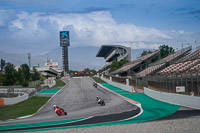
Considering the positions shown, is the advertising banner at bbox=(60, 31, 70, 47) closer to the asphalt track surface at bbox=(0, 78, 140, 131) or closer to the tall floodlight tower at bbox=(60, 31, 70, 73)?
the tall floodlight tower at bbox=(60, 31, 70, 73)

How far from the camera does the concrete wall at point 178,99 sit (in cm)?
1944

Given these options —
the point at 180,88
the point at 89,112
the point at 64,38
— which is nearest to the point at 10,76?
the point at 89,112

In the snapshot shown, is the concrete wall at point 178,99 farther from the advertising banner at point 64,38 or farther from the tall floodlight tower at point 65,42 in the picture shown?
the tall floodlight tower at point 65,42

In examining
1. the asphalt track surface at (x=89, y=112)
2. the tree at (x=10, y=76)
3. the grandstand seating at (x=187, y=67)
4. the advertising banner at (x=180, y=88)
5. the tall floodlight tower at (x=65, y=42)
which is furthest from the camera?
the tall floodlight tower at (x=65, y=42)

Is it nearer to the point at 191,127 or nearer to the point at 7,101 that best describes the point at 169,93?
the point at 191,127

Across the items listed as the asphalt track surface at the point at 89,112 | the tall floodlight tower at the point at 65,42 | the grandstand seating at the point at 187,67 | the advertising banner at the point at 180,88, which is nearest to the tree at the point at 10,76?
the asphalt track surface at the point at 89,112

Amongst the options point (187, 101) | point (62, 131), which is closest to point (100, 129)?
point (62, 131)

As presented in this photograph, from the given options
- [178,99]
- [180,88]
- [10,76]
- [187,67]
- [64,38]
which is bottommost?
[178,99]

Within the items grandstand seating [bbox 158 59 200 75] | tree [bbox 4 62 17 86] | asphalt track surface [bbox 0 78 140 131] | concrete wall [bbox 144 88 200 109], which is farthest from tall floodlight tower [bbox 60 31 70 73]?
concrete wall [bbox 144 88 200 109]

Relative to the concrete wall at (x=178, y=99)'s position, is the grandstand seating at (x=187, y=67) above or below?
above

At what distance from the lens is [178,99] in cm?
2239

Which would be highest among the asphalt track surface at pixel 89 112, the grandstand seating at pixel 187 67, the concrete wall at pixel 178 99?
the grandstand seating at pixel 187 67

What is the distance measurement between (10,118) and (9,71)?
36713 mm

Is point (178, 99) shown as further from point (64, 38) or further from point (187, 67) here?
point (64, 38)
